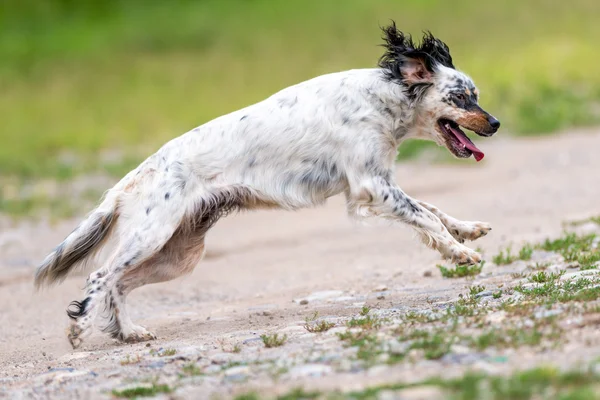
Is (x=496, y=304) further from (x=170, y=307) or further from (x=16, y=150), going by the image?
(x=16, y=150)

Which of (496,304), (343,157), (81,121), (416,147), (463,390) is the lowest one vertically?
(463,390)

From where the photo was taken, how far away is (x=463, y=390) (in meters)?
4.50

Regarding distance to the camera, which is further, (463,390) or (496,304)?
(496,304)

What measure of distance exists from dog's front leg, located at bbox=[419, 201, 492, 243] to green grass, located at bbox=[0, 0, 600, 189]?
9.62 meters

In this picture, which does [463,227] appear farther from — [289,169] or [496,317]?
[496,317]

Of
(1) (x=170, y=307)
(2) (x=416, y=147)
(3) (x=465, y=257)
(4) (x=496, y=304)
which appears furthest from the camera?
(2) (x=416, y=147)

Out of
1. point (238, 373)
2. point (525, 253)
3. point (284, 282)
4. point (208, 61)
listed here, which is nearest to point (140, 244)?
point (238, 373)

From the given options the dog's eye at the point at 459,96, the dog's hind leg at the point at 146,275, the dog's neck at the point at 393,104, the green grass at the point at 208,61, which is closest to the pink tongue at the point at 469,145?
the dog's eye at the point at 459,96

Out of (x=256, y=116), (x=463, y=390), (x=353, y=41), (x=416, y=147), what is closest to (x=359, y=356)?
(x=463, y=390)

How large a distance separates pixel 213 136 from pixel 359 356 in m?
2.69

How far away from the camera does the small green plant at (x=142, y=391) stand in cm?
523

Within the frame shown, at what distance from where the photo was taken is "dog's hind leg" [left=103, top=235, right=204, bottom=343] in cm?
735

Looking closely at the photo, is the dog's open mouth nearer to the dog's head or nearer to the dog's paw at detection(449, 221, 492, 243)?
the dog's head

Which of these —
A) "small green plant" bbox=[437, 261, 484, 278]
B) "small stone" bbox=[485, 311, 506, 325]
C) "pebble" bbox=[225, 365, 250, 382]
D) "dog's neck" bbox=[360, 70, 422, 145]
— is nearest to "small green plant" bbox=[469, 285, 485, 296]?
"small green plant" bbox=[437, 261, 484, 278]
